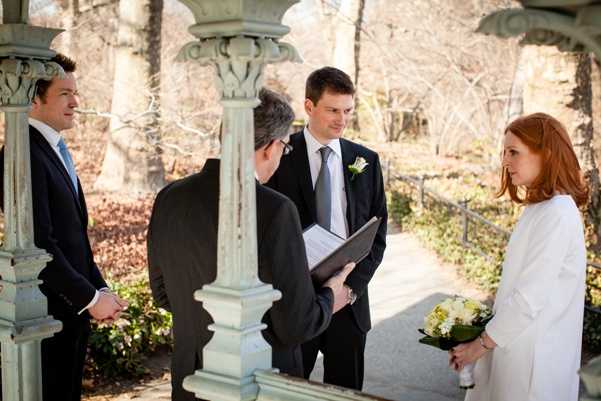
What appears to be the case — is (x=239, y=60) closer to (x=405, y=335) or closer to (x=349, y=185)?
(x=349, y=185)

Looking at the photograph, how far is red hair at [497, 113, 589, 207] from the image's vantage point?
371cm

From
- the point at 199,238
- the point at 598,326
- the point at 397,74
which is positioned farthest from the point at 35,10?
the point at 199,238

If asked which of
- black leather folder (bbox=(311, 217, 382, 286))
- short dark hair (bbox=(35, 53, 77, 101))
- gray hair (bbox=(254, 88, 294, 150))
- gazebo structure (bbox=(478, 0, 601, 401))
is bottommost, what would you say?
black leather folder (bbox=(311, 217, 382, 286))

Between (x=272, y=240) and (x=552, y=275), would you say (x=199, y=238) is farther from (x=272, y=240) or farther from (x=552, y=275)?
(x=552, y=275)

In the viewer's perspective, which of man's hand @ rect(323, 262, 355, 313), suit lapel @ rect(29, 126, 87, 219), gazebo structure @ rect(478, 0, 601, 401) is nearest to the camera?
gazebo structure @ rect(478, 0, 601, 401)

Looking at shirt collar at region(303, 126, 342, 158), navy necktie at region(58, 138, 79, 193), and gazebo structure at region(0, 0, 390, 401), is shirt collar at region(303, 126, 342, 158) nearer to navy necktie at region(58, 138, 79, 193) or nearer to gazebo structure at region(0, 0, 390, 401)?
navy necktie at region(58, 138, 79, 193)

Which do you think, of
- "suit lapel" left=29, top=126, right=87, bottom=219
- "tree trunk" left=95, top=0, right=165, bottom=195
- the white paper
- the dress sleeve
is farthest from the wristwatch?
"tree trunk" left=95, top=0, right=165, bottom=195

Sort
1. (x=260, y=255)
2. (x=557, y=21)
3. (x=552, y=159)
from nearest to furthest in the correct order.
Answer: (x=557, y=21) < (x=260, y=255) < (x=552, y=159)

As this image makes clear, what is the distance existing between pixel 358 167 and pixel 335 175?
0.16 metres

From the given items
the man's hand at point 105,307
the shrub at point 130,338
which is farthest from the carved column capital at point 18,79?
the shrub at point 130,338

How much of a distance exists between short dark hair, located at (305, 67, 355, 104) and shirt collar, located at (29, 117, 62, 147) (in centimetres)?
149

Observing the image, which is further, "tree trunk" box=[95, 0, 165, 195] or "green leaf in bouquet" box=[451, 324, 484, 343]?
"tree trunk" box=[95, 0, 165, 195]

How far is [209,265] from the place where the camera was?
11.3ft

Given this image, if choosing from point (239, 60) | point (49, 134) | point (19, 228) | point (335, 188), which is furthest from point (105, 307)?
point (239, 60)
